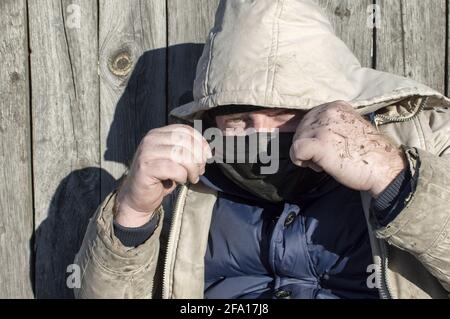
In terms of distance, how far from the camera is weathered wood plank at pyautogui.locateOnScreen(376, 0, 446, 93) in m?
2.45

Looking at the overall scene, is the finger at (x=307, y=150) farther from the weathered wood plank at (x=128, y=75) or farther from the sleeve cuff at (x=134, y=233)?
the weathered wood plank at (x=128, y=75)

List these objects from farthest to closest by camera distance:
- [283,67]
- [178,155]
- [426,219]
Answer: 1. [283,67]
2. [178,155]
3. [426,219]

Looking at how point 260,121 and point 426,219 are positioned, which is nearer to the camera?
point 426,219

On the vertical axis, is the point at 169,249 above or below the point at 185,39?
below

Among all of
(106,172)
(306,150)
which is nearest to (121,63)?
(106,172)

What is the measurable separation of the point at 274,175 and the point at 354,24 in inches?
29.8

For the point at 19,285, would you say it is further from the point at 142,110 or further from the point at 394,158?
the point at 394,158

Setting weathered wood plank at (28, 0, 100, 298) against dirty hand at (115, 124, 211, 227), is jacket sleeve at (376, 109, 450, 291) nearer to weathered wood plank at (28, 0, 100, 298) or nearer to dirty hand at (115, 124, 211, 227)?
dirty hand at (115, 124, 211, 227)

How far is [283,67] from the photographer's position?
196 centimetres

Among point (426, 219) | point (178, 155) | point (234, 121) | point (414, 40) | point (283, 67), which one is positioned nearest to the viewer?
point (426, 219)

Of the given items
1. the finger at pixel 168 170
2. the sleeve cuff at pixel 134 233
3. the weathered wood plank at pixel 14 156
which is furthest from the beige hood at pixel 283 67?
the weathered wood plank at pixel 14 156

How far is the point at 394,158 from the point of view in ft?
5.90

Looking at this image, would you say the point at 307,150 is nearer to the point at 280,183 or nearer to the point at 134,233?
the point at 280,183

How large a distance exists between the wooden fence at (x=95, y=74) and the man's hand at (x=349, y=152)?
2.40ft
